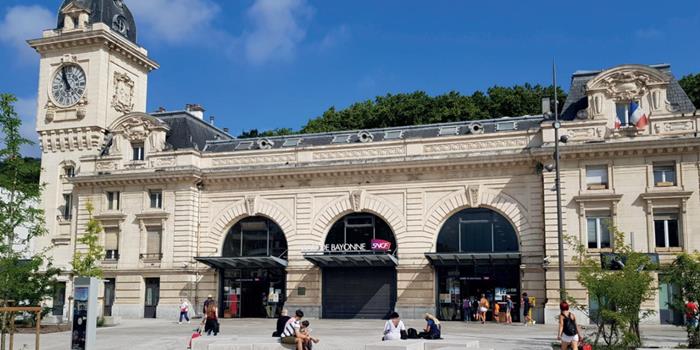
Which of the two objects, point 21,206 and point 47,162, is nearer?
point 21,206

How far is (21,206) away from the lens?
29078 mm

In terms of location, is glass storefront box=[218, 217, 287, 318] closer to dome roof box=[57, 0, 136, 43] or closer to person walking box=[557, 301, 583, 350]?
dome roof box=[57, 0, 136, 43]

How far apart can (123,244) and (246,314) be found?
8623mm

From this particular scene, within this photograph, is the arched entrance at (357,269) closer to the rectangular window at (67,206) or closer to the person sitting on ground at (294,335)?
the rectangular window at (67,206)

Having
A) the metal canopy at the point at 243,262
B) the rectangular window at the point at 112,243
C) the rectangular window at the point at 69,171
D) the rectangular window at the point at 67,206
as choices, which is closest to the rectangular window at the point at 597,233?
the metal canopy at the point at 243,262

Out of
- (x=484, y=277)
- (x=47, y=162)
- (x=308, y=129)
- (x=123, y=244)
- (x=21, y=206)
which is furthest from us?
(x=308, y=129)

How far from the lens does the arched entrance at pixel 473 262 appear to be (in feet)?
129

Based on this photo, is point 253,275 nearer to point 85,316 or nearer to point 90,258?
point 90,258

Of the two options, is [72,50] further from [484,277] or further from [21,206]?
[484,277]

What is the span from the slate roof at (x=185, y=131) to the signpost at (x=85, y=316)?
26.8 m

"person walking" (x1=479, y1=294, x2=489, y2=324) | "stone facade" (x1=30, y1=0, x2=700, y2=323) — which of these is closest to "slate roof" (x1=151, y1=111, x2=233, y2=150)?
"stone facade" (x1=30, y1=0, x2=700, y2=323)

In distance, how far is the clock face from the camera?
163ft

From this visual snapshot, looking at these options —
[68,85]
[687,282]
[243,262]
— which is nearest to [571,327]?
[687,282]

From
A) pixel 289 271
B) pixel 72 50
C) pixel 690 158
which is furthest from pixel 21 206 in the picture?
pixel 690 158
